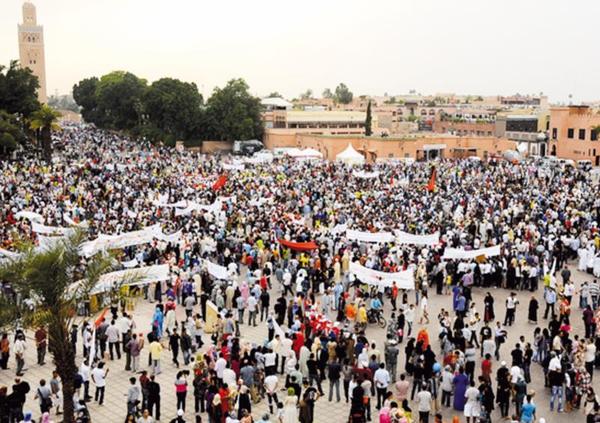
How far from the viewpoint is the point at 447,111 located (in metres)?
102

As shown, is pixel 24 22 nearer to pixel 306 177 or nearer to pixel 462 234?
A: pixel 306 177

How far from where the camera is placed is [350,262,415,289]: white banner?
54.0ft

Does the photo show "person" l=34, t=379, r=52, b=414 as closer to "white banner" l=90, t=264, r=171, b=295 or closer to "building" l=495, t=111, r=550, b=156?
"white banner" l=90, t=264, r=171, b=295

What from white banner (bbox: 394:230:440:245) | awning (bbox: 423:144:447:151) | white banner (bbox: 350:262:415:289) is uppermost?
awning (bbox: 423:144:447:151)

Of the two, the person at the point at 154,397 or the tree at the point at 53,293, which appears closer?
the tree at the point at 53,293

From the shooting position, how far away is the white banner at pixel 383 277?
1647 centimetres

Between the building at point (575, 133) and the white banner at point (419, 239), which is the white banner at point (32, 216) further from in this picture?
the building at point (575, 133)

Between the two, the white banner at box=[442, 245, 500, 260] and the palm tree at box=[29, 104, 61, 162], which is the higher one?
the palm tree at box=[29, 104, 61, 162]

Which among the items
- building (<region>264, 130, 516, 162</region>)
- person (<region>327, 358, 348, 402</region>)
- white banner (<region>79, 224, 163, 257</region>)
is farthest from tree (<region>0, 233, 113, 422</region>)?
building (<region>264, 130, 516, 162</region>)

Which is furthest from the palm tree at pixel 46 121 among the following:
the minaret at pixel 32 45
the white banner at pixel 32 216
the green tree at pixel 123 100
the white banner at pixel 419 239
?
the minaret at pixel 32 45

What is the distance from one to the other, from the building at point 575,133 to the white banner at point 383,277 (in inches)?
1620

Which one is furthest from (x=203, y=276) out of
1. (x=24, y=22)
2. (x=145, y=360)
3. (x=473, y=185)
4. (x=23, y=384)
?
(x=24, y=22)

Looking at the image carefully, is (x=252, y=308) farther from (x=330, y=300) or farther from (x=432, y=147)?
(x=432, y=147)

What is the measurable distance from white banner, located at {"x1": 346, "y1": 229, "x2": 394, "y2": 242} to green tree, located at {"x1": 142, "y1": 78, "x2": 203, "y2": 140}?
43405 mm
